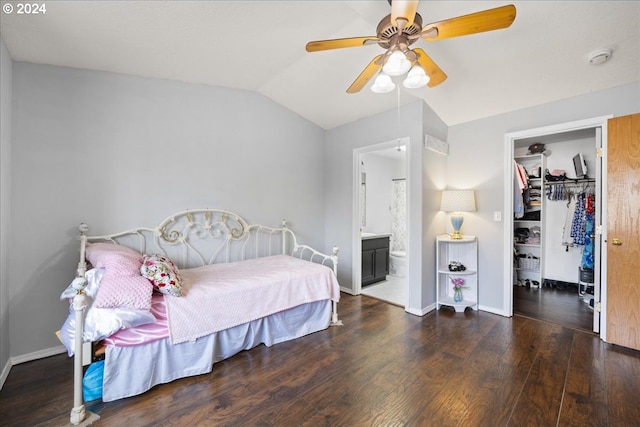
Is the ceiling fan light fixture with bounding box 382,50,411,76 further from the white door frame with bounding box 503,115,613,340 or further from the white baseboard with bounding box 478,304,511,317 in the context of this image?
the white baseboard with bounding box 478,304,511,317

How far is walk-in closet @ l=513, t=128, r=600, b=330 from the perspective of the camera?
12.5 feet

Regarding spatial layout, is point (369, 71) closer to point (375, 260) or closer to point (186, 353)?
point (186, 353)

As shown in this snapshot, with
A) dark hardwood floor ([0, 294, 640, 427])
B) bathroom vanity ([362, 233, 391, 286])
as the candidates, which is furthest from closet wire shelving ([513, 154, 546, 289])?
bathroom vanity ([362, 233, 391, 286])

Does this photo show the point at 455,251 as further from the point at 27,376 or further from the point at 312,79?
the point at 27,376

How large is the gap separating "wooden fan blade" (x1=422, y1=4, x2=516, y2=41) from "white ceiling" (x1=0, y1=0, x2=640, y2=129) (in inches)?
23.9

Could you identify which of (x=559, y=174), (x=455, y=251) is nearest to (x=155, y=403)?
(x=455, y=251)

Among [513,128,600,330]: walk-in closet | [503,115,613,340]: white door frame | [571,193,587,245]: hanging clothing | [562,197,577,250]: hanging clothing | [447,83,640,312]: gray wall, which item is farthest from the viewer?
[562,197,577,250]: hanging clothing

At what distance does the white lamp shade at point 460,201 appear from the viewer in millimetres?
3287

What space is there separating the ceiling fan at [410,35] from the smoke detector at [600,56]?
4.52ft

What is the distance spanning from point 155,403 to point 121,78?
105 inches

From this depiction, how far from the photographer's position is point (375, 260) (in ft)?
14.9

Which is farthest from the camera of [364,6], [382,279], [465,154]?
[382,279]

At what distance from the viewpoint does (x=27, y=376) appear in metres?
2.05

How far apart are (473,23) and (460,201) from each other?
2208mm
